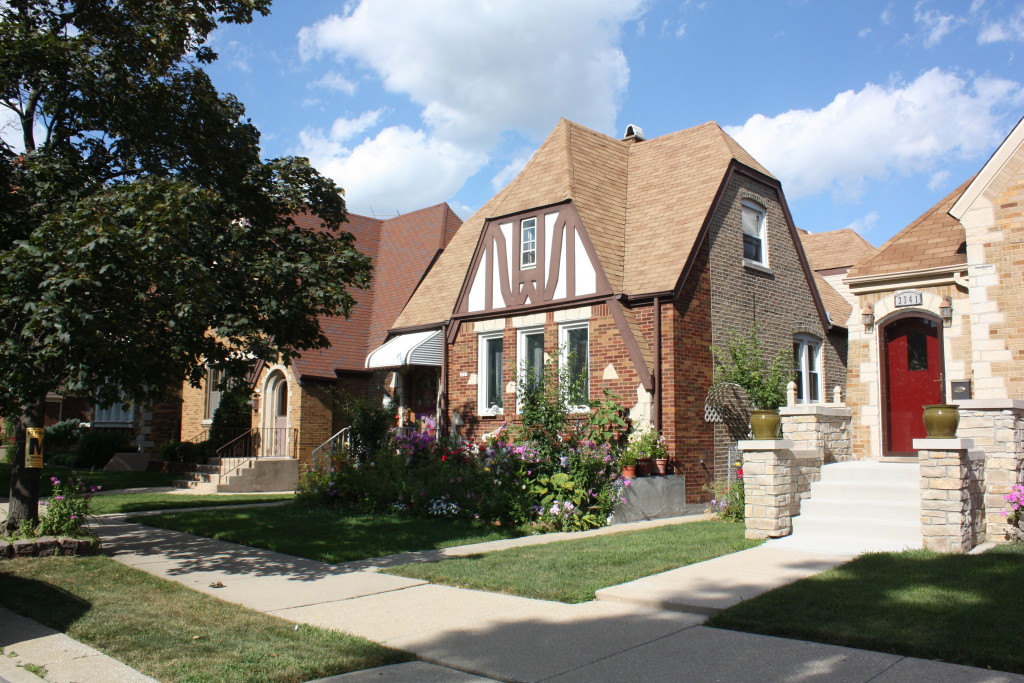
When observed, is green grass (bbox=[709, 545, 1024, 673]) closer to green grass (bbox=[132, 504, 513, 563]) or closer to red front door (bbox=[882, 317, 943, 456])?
green grass (bbox=[132, 504, 513, 563])

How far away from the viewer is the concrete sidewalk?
5188mm

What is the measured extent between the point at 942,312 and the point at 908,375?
1.28m

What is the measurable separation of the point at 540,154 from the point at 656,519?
8723 mm

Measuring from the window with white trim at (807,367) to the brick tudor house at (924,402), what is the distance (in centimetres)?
368

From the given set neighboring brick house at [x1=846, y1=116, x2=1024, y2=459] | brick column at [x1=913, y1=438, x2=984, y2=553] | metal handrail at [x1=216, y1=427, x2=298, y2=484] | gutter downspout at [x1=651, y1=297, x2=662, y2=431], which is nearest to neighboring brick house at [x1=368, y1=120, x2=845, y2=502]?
gutter downspout at [x1=651, y1=297, x2=662, y2=431]

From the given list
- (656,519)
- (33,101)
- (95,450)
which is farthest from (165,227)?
(95,450)

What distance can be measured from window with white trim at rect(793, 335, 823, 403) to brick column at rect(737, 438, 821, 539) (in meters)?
8.07

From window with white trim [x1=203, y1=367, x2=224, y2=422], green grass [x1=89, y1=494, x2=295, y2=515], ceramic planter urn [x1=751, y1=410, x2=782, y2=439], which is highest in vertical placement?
window with white trim [x1=203, y1=367, x2=224, y2=422]

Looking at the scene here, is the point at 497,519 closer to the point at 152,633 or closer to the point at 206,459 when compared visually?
the point at 152,633

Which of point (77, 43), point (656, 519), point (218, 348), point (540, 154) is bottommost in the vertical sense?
point (656, 519)

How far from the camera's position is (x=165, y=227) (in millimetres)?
8023

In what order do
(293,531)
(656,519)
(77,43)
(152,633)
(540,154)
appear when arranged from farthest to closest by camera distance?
(540,154) < (656,519) < (293,531) < (77,43) < (152,633)

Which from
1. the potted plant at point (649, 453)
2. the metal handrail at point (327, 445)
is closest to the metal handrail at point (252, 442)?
the metal handrail at point (327, 445)

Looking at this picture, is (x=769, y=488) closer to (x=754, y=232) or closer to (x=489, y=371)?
(x=489, y=371)
